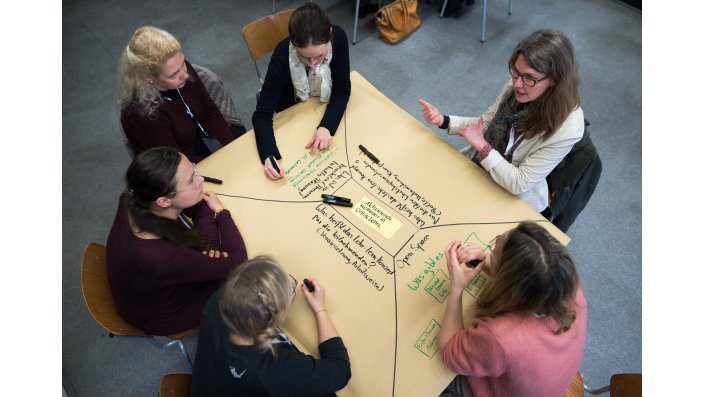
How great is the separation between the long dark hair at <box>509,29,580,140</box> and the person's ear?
54.2 inches

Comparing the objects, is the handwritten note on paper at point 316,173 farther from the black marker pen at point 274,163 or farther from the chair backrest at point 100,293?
the chair backrest at point 100,293

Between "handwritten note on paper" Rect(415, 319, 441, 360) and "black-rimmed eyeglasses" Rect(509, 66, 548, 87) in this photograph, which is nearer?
"handwritten note on paper" Rect(415, 319, 441, 360)

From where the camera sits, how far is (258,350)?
3.69ft

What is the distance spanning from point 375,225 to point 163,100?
3.74 ft

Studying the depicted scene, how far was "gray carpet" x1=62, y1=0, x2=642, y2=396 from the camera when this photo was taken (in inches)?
83.4

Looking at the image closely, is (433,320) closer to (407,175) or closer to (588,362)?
(407,175)

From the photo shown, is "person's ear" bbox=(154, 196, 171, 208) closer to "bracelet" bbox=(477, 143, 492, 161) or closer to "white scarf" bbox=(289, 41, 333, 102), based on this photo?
"white scarf" bbox=(289, 41, 333, 102)

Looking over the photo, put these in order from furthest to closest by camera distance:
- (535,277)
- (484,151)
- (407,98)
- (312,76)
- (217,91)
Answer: (407,98), (217,91), (312,76), (484,151), (535,277)

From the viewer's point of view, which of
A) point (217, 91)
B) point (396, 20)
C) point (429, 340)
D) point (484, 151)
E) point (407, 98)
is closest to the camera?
point (429, 340)

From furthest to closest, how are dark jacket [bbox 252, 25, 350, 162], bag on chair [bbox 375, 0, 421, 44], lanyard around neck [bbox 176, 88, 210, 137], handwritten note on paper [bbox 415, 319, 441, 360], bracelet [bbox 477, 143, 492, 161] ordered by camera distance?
bag on chair [bbox 375, 0, 421, 44] → lanyard around neck [bbox 176, 88, 210, 137] → dark jacket [bbox 252, 25, 350, 162] → bracelet [bbox 477, 143, 492, 161] → handwritten note on paper [bbox 415, 319, 441, 360]

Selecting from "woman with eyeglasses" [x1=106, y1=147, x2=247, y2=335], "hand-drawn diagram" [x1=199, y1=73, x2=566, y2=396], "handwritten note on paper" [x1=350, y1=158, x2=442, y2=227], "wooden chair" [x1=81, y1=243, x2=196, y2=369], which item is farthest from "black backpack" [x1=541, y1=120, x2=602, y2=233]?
"wooden chair" [x1=81, y1=243, x2=196, y2=369]

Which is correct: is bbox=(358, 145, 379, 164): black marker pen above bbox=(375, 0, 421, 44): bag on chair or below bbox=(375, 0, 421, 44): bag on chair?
above

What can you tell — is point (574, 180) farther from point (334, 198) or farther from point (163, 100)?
point (163, 100)

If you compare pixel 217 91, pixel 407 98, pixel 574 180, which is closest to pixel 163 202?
pixel 217 91
